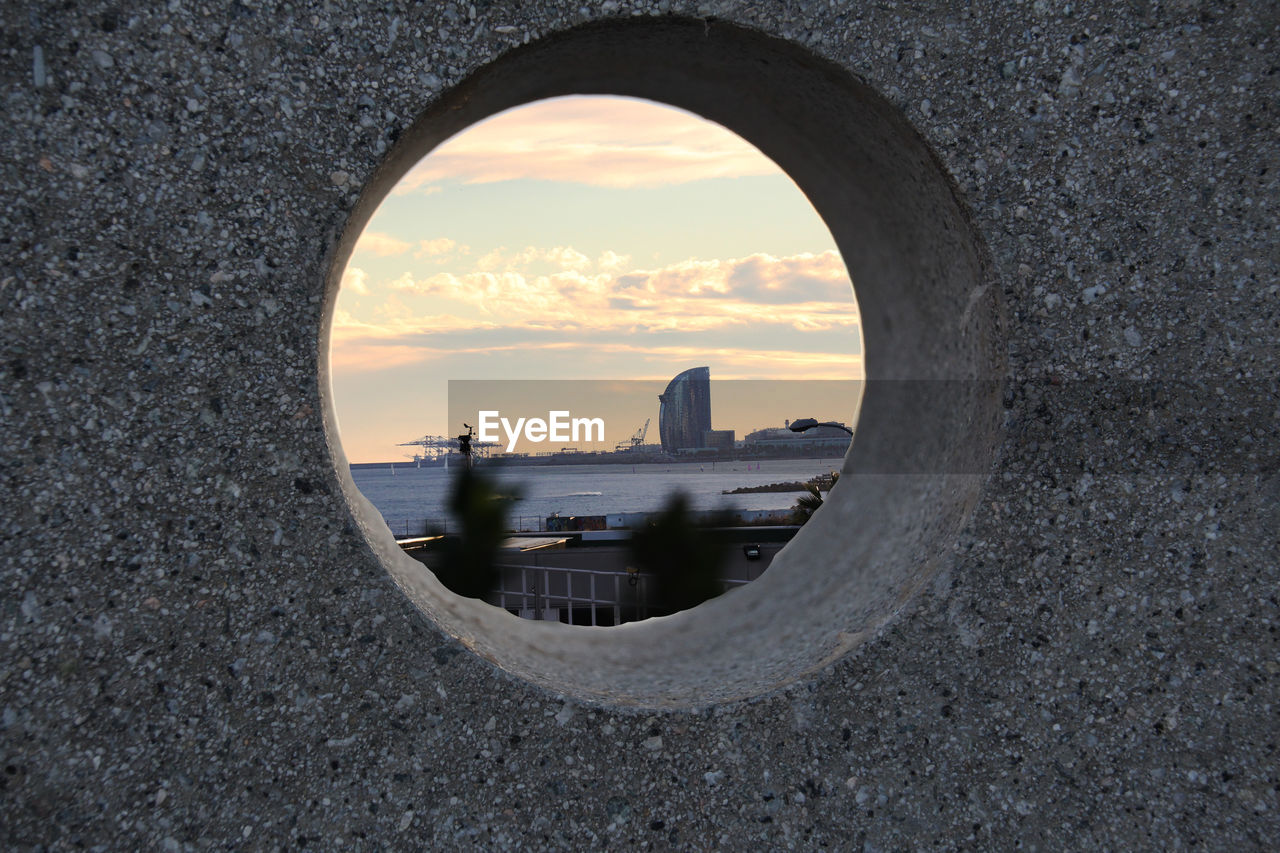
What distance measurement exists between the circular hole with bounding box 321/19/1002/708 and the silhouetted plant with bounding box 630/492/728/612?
23616 millimetres

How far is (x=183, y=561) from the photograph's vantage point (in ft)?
7.20

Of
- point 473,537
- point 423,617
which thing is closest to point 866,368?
point 423,617

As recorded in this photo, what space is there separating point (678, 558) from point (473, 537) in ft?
21.8

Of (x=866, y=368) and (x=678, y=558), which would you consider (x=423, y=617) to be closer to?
(x=866, y=368)

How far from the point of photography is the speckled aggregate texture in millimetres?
2156

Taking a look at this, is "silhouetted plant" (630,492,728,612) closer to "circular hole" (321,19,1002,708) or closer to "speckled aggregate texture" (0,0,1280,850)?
"circular hole" (321,19,1002,708)

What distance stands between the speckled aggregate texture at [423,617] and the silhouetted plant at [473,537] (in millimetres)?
24174

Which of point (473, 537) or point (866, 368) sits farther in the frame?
point (473, 537)

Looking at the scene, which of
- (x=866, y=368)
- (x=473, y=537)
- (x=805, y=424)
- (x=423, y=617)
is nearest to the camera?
(x=423, y=617)

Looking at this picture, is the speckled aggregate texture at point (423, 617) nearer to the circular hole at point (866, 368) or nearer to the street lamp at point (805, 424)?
the circular hole at point (866, 368)

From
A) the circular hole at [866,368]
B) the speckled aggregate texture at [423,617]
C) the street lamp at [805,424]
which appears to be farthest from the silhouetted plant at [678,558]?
the speckled aggregate texture at [423,617]

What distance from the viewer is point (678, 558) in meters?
28.0

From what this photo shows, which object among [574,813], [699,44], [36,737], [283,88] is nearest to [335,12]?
[283,88]

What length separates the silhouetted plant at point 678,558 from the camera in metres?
27.2
